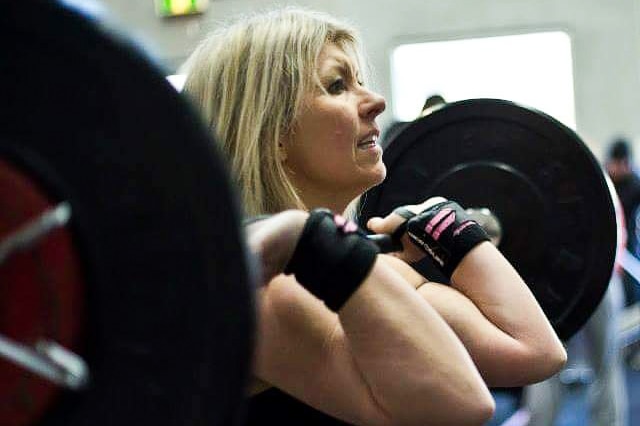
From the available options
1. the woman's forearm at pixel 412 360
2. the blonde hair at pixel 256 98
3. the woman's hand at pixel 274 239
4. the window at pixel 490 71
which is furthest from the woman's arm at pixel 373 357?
the window at pixel 490 71

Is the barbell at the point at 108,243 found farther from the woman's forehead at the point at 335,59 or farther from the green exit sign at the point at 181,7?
the green exit sign at the point at 181,7

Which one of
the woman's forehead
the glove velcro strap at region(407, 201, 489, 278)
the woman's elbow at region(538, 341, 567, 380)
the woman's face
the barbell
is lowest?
the woman's elbow at region(538, 341, 567, 380)

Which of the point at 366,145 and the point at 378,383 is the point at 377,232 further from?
the point at 378,383

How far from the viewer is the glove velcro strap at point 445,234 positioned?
1352 millimetres

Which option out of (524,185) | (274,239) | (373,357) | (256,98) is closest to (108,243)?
(274,239)

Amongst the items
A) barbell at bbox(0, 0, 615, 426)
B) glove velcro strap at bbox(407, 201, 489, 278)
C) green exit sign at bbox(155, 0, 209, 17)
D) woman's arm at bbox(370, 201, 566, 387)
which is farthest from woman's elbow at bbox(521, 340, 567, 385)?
green exit sign at bbox(155, 0, 209, 17)

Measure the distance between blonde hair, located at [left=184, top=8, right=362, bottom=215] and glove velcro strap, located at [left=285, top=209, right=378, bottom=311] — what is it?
37 centimetres

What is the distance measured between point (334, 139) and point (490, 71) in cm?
482

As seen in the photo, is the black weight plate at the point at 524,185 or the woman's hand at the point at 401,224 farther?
the black weight plate at the point at 524,185

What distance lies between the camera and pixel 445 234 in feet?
4.49

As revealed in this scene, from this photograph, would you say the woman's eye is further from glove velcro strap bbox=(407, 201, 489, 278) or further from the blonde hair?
glove velcro strap bbox=(407, 201, 489, 278)

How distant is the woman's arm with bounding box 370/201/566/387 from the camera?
4.48 feet

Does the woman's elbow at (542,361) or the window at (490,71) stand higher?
the woman's elbow at (542,361)

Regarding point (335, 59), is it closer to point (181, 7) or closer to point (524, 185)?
point (524, 185)
